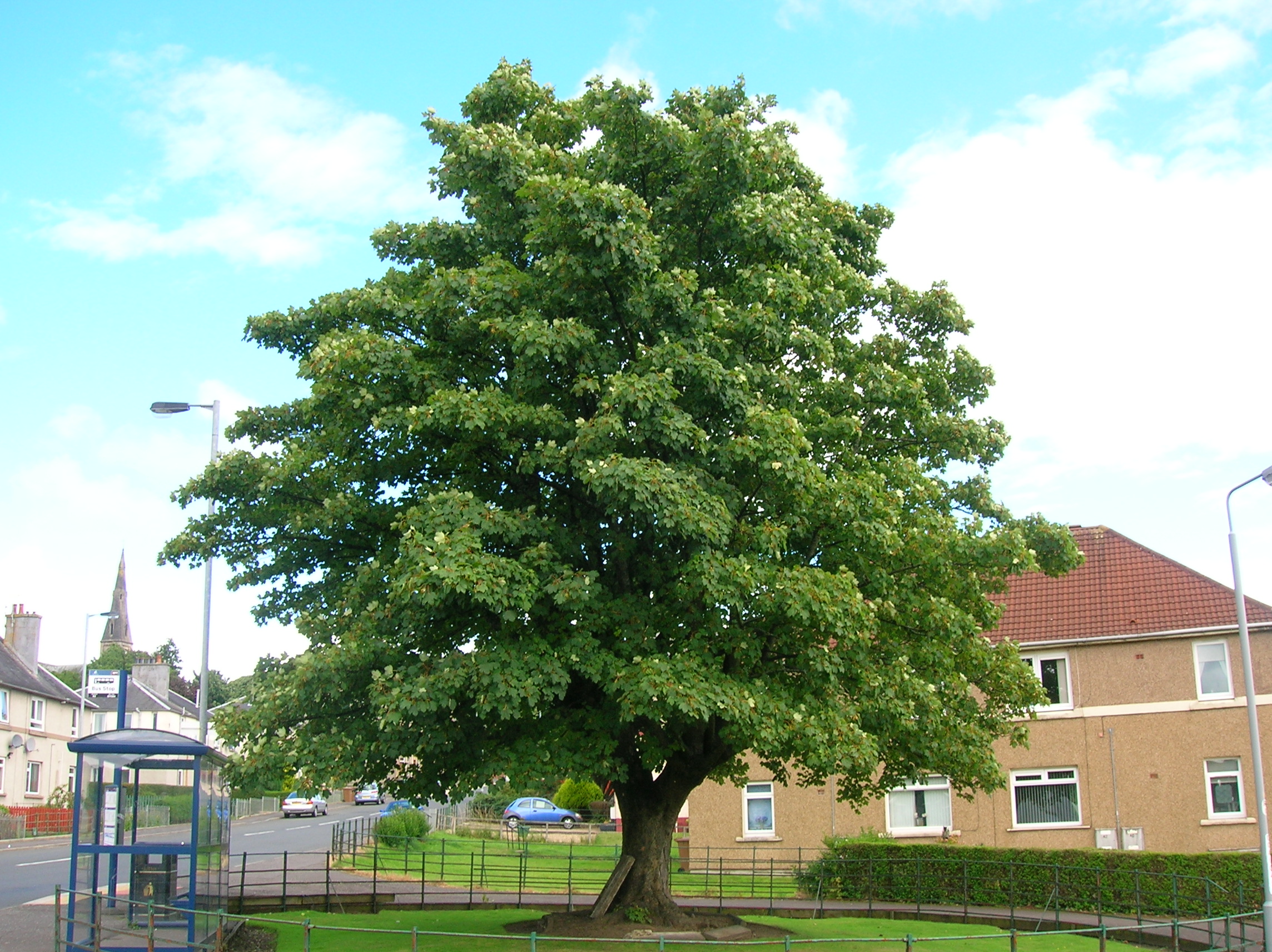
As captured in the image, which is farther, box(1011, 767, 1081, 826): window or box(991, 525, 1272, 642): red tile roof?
box(1011, 767, 1081, 826): window

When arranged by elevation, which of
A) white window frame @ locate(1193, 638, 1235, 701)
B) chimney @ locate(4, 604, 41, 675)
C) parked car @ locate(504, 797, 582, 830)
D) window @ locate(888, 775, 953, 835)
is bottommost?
parked car @ locate(504, 797, 582, 830)

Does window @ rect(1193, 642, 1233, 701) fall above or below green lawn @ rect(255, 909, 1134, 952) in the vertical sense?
above

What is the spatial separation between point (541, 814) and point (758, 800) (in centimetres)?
1838

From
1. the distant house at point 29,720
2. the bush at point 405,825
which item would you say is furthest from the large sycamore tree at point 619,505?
the distant house at point 29,720

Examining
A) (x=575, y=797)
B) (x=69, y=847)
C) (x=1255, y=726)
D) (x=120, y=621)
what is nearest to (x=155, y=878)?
(x=1255, y=726)

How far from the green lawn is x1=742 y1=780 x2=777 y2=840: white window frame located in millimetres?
8962

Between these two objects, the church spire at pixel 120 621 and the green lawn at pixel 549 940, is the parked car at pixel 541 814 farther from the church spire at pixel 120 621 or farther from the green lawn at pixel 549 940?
the church spire at pixel 120 621

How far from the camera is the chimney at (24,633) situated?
6581 centimetres

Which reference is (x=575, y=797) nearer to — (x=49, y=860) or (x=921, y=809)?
(x=921, y=809)

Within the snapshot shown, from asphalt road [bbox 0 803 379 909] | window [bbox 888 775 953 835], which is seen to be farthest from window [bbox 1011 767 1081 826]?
asphalt road [bbox 0 803 379 909]

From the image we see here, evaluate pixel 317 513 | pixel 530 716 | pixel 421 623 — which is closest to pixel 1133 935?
pixel 530 716

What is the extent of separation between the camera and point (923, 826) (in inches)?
1261

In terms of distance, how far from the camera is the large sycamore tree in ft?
51.2

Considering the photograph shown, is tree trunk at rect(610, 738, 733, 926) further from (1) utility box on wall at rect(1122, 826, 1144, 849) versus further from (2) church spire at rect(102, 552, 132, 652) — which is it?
(2) church spire at rect(102, 552, 132, 652)
